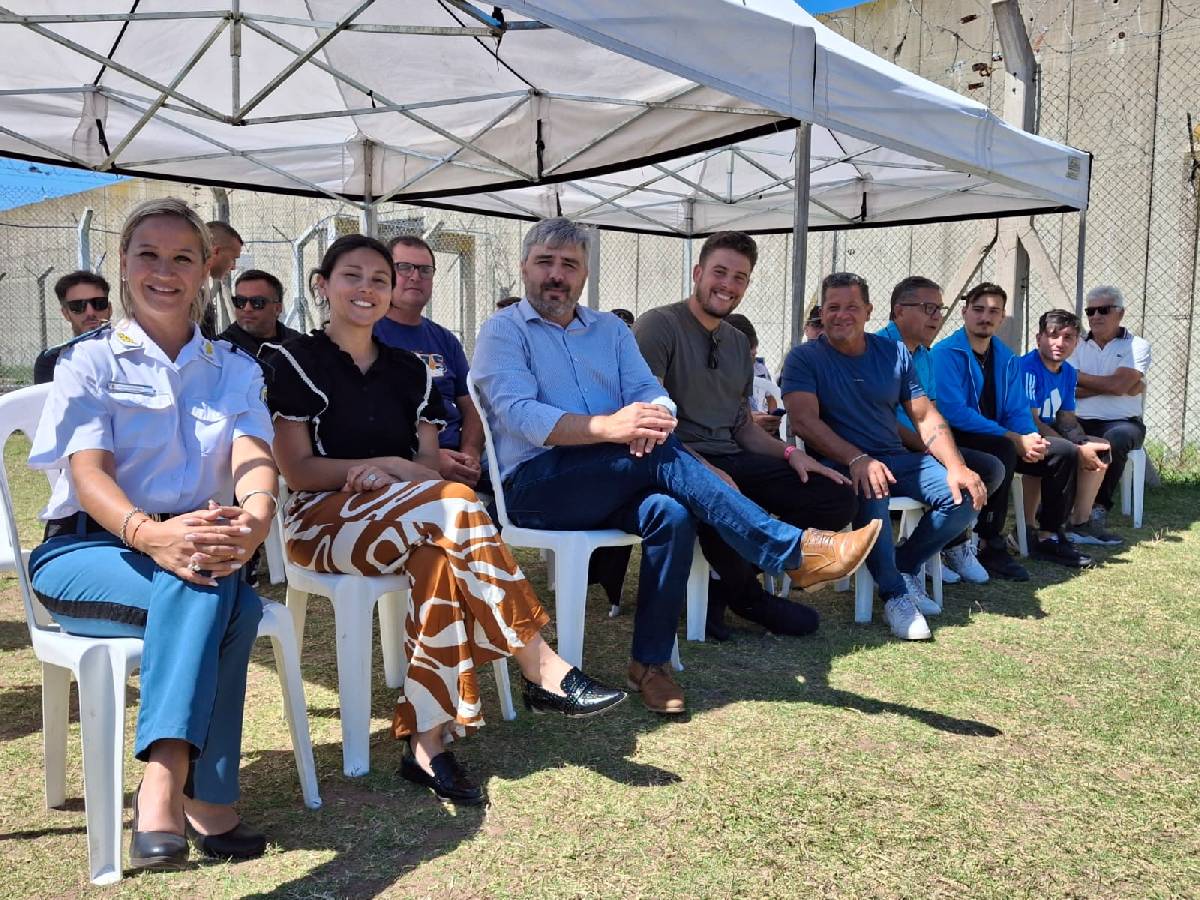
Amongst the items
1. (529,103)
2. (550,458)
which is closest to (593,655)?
(550,458)

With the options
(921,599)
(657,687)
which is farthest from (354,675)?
(921,599)

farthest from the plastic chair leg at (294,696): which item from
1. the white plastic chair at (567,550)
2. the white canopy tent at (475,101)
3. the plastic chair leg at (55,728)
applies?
the white canopy tent at (475,101)

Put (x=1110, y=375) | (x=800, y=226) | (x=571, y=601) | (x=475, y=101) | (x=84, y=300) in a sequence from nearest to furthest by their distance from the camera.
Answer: (x=571, y=601) < (x=800, y=226) < (x=84, y=300) < (x=475, y=101) < (x=1110, y=375)

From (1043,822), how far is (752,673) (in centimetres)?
112

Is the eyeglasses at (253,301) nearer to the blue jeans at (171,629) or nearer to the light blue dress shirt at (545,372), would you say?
the light blue dress shirt at (545,372)

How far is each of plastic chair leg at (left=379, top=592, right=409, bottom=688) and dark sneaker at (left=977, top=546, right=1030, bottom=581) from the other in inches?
113

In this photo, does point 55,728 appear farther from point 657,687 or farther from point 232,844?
point 657,687

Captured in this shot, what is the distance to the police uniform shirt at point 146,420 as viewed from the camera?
2.02 meters

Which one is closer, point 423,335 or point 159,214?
point 159,214

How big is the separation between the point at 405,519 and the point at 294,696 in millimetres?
469

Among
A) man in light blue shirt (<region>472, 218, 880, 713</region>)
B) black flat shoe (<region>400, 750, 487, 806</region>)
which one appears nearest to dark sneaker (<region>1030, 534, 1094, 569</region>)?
man in light blue shirt (<region>472, 218, 880, 713</region>)

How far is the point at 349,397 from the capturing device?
2646 mm

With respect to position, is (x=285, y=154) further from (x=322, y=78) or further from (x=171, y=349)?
(x=171, y=349)

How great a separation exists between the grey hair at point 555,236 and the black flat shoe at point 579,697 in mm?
1351
